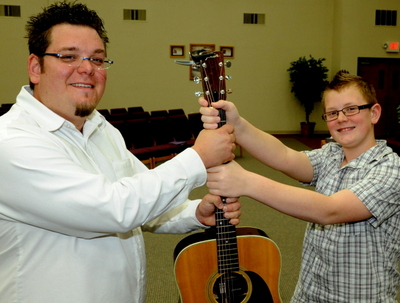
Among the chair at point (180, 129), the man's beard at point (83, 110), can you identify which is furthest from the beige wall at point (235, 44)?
the man's beard at point (83, 110)

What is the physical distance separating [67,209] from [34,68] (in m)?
0.62

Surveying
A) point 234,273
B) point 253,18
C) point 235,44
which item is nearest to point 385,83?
point 253,18

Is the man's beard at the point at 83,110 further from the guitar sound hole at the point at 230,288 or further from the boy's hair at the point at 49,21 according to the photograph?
the guitar sound hole at the point at 230,288

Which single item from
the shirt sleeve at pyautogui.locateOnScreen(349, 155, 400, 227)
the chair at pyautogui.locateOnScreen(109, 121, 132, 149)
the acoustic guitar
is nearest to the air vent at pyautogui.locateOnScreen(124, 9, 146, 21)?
the chair at pyautogui.locateOnScreen(109, 121, 132, 149)

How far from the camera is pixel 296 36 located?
12305 mm

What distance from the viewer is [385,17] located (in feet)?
38.6

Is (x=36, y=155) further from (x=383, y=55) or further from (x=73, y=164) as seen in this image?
(x=383, y=55)

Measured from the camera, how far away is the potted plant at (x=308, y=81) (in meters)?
11.7

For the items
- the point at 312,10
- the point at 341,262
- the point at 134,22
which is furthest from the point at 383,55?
the point at 341,262

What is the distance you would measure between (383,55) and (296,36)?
2.49m

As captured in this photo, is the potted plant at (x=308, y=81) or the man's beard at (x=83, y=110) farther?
the potted plant at (x=308, y=81)

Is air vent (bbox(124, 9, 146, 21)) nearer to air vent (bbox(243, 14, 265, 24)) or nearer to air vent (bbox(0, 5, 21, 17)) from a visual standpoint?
air vent (bbox(0, 5, 21, 17))

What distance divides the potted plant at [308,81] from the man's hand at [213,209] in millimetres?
10438

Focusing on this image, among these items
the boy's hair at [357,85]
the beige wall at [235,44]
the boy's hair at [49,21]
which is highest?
the beige wall at [235,44]
